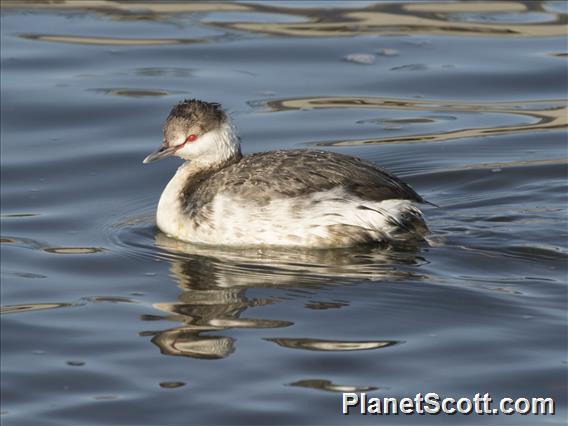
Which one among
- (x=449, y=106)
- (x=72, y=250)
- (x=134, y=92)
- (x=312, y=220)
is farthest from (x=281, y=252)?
(x=134, y=92)

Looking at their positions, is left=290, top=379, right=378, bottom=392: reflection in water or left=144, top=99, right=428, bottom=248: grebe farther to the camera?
left=144, top=99, right=428, bottom=248: grebe

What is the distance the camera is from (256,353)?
7.79 m

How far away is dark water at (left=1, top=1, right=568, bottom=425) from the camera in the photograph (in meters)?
7.51

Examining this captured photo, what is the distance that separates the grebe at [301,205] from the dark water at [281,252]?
0.50 feet

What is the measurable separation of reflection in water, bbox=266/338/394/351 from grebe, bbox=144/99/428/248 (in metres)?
1.77

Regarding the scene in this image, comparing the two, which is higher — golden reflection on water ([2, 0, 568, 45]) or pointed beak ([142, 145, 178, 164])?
golden reflection on water ([2, 0, 568, 45])

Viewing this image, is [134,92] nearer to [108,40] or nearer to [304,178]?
[108,40]

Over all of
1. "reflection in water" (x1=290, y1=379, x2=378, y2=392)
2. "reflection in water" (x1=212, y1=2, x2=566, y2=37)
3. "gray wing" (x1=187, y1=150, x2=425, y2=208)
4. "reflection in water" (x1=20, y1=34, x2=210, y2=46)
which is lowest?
"reflection in water" (x1=290, y1=379, x2=378, y2=392)

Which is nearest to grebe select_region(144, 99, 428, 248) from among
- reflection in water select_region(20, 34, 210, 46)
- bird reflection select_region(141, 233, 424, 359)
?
bird reflection select_region(141, 233, 424, 359)

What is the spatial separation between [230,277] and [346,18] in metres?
6.93

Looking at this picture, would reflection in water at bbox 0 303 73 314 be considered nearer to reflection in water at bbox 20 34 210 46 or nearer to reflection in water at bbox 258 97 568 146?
reflection in water at bbox 258 97 568 146

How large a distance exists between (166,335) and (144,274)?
1.26 metres

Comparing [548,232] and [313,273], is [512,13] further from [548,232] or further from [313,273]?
[313,273]

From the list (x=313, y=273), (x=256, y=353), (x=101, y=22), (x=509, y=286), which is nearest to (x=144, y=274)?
(x=313, y=273)
